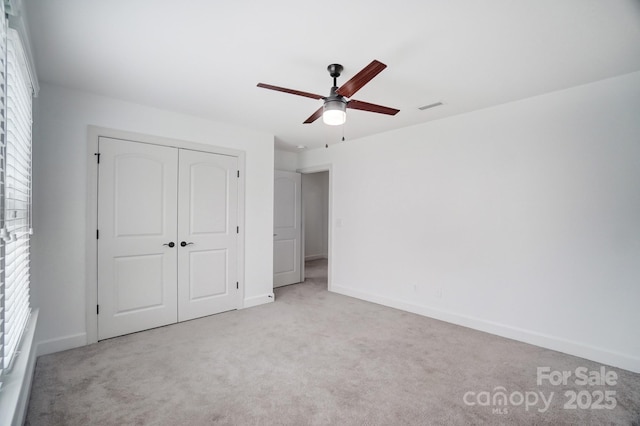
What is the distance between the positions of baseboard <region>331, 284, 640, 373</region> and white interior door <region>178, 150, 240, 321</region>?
7.31 ft

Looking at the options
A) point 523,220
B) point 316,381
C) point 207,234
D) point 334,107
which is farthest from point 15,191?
point 523,220

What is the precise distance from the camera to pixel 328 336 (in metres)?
3.29

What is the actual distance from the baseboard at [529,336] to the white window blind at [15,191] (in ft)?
12.5

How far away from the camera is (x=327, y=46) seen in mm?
2162

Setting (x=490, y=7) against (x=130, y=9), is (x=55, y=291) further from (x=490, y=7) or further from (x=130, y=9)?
(x=490, y=7)

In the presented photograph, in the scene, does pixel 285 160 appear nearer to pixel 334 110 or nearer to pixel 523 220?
pixel 334 110

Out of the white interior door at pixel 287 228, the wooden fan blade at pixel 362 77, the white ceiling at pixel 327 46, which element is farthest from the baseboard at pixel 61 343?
the wooden fan blade at pixel 362 77

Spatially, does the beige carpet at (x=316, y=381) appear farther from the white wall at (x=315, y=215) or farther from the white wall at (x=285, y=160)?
the white wall at (x=315, y=215)

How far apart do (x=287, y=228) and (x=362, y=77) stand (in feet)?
12.7

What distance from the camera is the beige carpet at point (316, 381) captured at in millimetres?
2035

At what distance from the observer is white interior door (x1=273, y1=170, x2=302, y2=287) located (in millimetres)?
5418

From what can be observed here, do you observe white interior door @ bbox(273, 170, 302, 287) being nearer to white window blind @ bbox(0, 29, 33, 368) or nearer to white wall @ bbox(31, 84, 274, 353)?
white wall @ bbox(31, 84, 274, 353)

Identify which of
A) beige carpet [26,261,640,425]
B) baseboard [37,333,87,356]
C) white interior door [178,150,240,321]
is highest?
white interior door [178,150,240,321]

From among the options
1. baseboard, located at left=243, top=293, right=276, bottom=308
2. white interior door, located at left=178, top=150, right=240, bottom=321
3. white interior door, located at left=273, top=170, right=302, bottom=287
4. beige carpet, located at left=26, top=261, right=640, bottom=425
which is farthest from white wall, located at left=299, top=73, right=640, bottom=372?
white interior door, located at left=178, top=150, right=240, bottom=321
